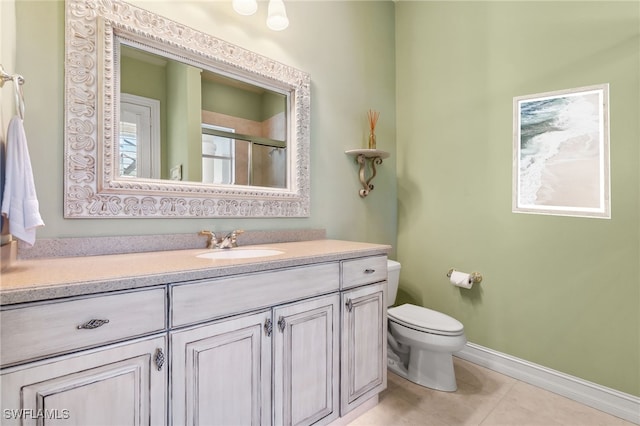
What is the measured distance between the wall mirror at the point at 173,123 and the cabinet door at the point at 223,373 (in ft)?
2.24

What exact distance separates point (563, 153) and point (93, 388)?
2.57m

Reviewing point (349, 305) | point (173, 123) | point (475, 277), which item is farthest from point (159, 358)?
point (475, 277)

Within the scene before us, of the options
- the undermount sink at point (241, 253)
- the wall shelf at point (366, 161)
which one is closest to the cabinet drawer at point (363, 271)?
the undermount sink at point (241, 253)

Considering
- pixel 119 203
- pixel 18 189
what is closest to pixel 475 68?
pixel 119 203

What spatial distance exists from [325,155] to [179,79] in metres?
1.01

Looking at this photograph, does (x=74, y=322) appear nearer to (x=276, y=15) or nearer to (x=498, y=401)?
(x=276, y=15)

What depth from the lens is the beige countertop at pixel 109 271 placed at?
0.75 metres

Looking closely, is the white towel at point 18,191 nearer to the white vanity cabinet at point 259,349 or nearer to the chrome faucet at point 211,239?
the white vanity cabinet at point 259,349

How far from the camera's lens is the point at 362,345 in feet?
5.06

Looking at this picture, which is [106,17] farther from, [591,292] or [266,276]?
[591,292]

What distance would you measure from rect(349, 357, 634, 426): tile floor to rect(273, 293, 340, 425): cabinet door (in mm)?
359

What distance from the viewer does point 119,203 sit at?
129cm

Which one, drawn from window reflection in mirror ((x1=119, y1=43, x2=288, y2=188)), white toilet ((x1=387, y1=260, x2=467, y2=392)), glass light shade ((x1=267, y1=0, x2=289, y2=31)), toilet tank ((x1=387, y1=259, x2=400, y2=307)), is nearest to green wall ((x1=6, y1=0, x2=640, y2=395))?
Answer: glass light shade ((x1=267, y1=0, x2=289, y2=31))

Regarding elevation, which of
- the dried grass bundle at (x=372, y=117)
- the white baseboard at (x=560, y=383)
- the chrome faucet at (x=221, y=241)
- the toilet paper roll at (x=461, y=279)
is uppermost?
the dried grass bundle at (x=372, y=117)
